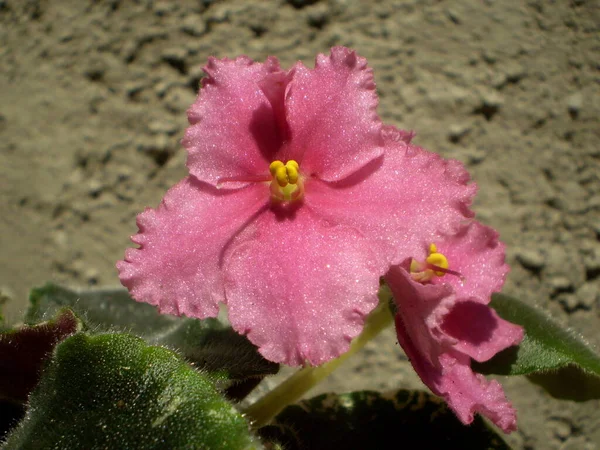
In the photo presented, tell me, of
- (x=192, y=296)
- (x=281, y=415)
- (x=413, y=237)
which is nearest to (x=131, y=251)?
(x=192, y=296)

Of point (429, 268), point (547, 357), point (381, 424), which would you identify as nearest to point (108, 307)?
point (381, 424)

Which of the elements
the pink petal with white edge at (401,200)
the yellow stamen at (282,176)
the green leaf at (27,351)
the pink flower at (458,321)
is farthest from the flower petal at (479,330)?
the green leaf at (27,351)

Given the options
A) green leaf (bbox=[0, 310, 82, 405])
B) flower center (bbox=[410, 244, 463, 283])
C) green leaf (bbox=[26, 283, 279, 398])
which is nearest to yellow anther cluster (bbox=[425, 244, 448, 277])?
flower center (bbox=[410, 244, 463, 283])

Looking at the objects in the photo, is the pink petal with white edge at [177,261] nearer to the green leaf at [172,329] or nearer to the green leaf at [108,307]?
the green leaf at [172,329]

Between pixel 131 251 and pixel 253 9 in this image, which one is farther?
pixel 253 9

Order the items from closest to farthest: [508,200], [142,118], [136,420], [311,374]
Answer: [136,420] → [311,374] → [508,200] → [142,118]

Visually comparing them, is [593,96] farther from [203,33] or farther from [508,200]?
[203,33]

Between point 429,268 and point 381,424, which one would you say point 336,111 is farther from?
point 381,424

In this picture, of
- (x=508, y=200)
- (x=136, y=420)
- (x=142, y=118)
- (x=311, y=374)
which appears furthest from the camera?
(x=142, y=118)
